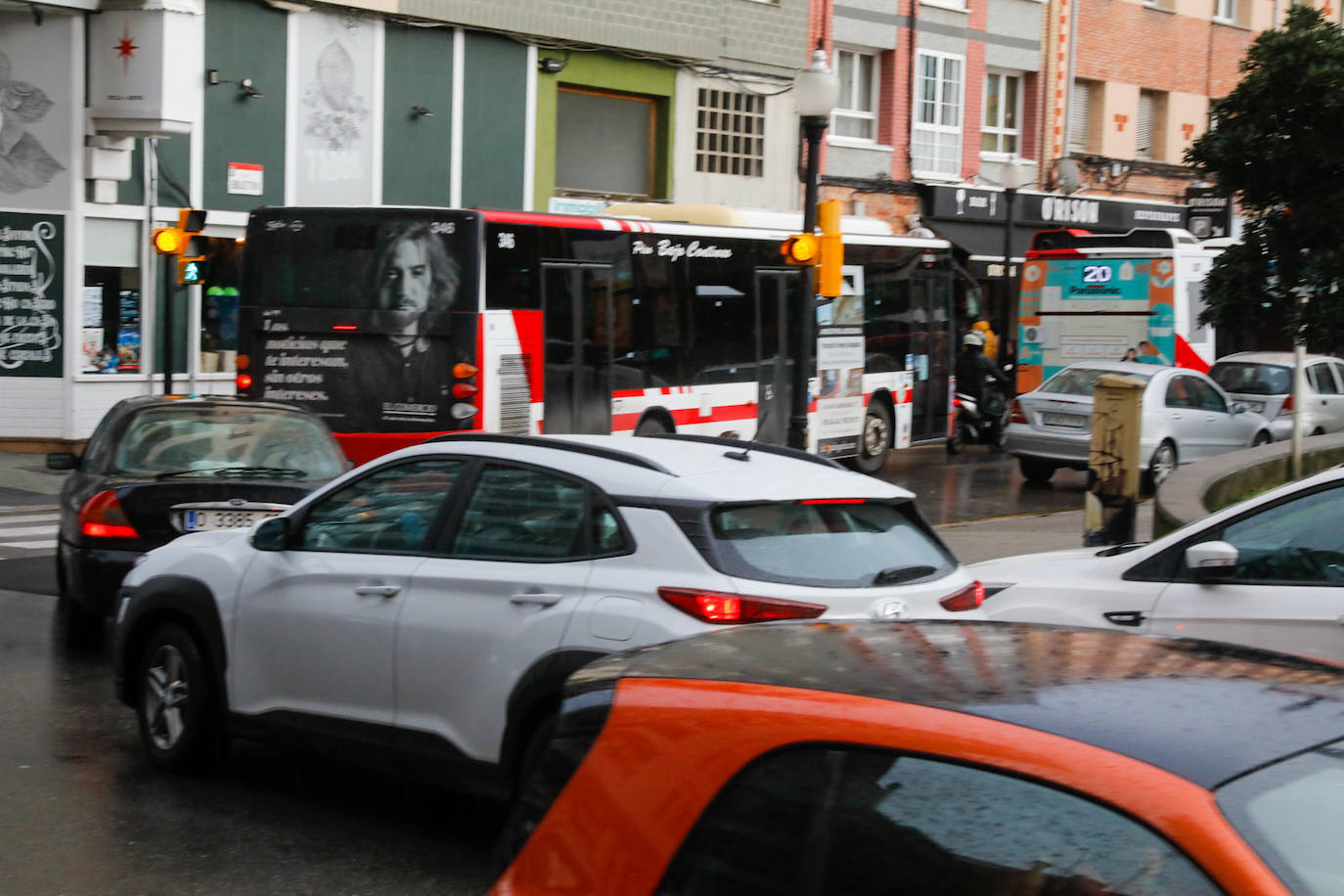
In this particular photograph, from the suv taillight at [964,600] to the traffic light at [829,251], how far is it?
35.3ft

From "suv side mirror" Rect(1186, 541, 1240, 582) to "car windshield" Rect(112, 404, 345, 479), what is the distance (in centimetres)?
512

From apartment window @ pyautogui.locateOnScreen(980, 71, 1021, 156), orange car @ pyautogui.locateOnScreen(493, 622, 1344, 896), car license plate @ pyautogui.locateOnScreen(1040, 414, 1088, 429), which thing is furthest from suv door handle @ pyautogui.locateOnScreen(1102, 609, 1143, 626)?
apartment window @ pyautogui.locateOnScreen(980, 71, 1021, 156)

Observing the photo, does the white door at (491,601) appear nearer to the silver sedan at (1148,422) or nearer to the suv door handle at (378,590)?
the suv door handle at (378,590)

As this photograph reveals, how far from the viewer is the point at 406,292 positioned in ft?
51.3

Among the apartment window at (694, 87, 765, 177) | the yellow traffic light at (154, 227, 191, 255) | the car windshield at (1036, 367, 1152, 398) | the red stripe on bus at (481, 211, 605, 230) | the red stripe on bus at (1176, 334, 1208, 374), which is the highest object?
the apartment window at (694, 87, 765, 177)

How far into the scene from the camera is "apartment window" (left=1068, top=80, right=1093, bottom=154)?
121ft

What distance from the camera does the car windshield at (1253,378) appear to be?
2392cm

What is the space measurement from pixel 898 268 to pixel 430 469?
1685 centimetres

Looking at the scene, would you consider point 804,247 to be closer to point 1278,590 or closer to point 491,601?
→ point 1278,590

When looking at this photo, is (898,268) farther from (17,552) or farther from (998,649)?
(998,649)

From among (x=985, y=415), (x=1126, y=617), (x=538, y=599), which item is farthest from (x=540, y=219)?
(x=985, y=415)

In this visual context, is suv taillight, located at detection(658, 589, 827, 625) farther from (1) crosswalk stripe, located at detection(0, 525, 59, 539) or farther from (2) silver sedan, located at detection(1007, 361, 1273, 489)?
(2) silver sedan, located at detection(1007, 361, 1273, 489)

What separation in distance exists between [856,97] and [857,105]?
0.51 ft

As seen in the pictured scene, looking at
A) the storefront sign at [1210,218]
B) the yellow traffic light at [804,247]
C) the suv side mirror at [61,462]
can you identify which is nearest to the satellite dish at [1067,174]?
the storefront sign at [1210,218]
